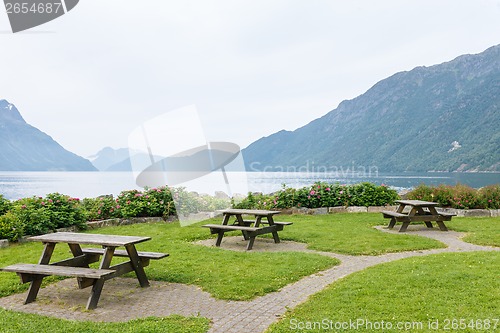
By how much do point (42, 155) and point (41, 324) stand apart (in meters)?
167

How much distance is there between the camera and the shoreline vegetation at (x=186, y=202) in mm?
11594

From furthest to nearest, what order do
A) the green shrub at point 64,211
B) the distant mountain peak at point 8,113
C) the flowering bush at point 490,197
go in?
the distant mountain peak at point 8,113 < the flowering bush at point 490,197 < the green shrub at point 64,211

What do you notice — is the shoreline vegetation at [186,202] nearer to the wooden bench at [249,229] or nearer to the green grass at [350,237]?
the green grass at [350,237]

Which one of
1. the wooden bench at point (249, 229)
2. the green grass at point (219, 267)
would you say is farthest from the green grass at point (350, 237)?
the green grass at point (219, 267)

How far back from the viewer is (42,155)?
155m

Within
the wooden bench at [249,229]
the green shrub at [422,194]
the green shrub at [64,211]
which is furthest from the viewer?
the green shrub at [422,194]

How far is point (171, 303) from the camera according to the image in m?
5.64

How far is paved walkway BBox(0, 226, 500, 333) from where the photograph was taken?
503 centimetres

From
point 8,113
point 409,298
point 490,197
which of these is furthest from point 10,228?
point 8,113

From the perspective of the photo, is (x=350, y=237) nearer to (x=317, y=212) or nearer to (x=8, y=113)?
(x=317, y=212)

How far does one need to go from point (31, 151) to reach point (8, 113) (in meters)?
24.3

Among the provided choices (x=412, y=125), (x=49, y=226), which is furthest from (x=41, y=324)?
(x=412, y=125)

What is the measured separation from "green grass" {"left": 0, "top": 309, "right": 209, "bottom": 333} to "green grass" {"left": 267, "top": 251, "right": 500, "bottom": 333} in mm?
921

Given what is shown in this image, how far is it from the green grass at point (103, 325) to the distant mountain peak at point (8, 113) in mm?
176749
